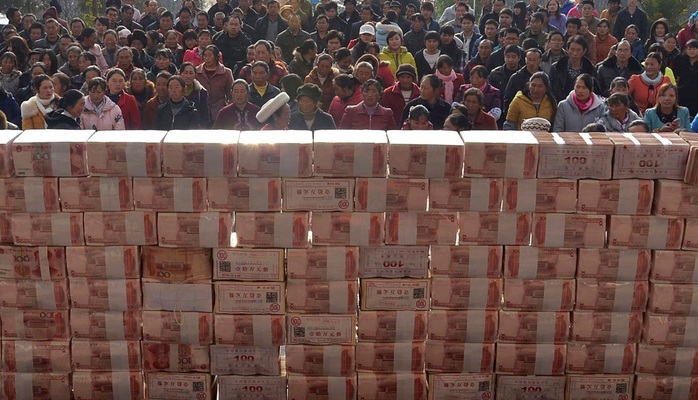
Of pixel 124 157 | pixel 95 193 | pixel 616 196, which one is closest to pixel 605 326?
pixel 616 196

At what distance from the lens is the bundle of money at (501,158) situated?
27.3 ft

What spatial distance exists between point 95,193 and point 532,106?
6.17 meters

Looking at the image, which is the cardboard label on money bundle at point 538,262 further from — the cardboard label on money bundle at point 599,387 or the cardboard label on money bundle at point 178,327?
the cardboard label on money bundle at point 178,327

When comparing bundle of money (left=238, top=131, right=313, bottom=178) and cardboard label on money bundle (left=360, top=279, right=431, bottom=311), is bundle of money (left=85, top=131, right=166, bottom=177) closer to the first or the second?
bundle of money (left=238, top=131, right=313, bottom=178)

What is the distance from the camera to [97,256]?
8.55m

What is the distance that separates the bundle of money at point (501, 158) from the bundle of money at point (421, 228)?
0.42 m

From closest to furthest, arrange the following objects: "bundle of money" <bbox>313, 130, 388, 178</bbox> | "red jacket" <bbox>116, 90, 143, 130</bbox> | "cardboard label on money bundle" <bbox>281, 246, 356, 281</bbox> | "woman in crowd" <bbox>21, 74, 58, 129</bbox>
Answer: "bundle of money" <bbox>313, 130, 388, 178</bbox> < "cardboard label on money bundle" <bbox>281, 246, 356, 281</bbox> < "woman in crowd" <bbox>21, 74, 58, 129</bbox> < "red jacket" <bbox>116, 90, 143, 130</bbox>

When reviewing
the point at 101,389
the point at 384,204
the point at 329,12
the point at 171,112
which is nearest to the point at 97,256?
the point at 101,389

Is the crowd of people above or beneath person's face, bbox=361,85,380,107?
beneath

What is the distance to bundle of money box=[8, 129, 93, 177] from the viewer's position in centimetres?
833

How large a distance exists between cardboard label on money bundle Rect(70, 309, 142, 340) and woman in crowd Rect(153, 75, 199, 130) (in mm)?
4217

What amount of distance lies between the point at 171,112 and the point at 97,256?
4408 mm

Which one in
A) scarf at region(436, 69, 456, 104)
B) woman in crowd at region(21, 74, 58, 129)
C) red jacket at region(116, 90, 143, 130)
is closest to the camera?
woman in crowd at region(21, 74, 58, 129)

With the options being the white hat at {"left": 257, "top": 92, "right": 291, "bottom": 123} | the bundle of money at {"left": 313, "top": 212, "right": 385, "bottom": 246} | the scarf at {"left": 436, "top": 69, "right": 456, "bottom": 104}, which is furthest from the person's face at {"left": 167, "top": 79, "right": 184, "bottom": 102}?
the bundle of money at {"left": 313, "top": 212, "right": 385, "bottom": 246}
